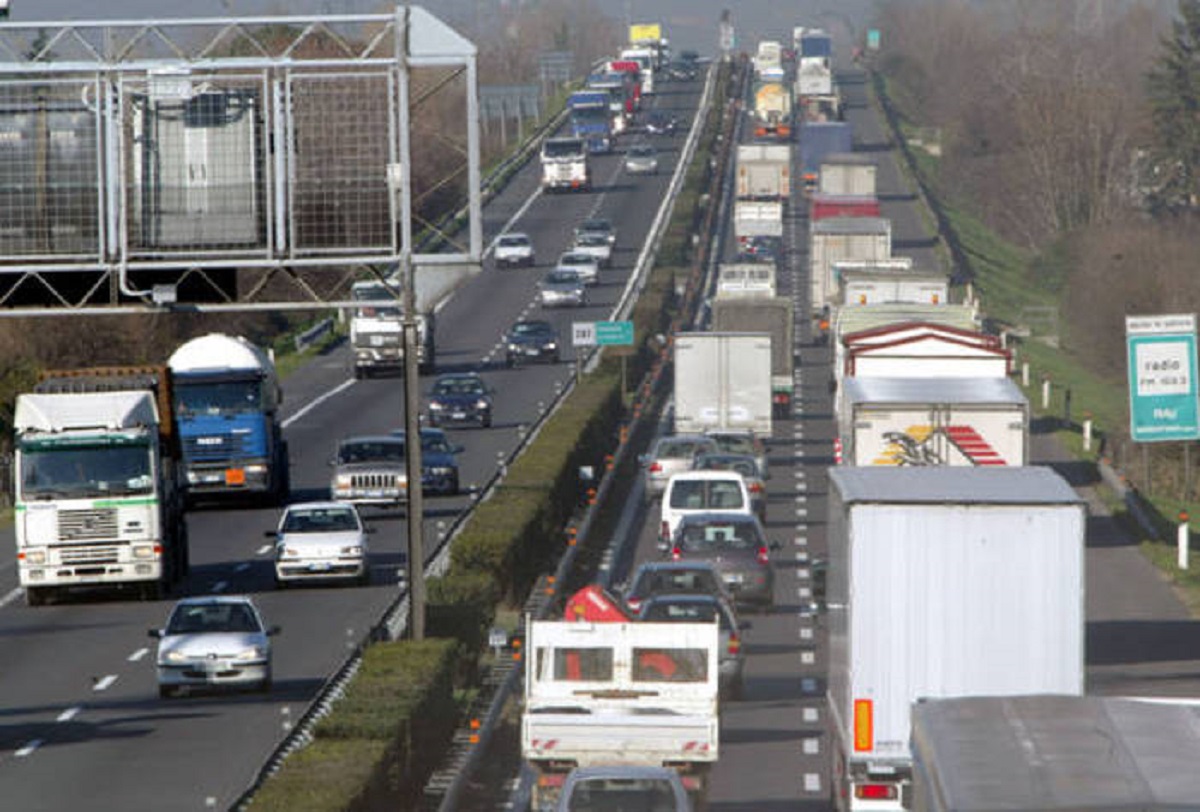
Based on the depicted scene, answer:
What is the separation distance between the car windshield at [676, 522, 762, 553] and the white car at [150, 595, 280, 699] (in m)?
9.01

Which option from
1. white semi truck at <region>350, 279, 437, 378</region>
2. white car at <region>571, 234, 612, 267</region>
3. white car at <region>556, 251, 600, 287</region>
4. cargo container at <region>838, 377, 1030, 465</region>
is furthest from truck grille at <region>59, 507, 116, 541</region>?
white car at <region>571, 234, 612, 267</region>

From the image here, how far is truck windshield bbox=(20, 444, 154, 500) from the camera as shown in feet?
130

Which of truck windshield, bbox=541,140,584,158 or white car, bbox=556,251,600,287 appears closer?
white car, bbox=556,251,600,287

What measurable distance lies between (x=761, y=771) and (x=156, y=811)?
634 centimetres

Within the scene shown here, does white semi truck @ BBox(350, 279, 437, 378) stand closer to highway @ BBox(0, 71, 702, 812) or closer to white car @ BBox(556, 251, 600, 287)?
highway @ BBox(0, 71, 702, 812)

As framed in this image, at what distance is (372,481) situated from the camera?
1957 inches

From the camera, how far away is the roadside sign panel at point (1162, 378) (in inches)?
1822

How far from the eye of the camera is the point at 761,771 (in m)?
27.0

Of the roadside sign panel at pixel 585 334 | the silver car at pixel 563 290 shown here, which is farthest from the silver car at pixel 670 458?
the silver car at pixel 563 290

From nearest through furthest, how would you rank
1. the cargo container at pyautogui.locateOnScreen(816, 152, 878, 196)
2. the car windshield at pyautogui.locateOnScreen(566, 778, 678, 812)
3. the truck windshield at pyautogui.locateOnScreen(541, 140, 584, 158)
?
the car windshield at pyautogui.locateOnScreen(566, 778, 678, 812)
the cargo container at pyautogui.locateOnScreen(816, 152, 878, 196)
the truck windshield at pyautogui.locateOnScreen(541, 140, 584, 158)

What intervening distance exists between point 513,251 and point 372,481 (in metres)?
56.1

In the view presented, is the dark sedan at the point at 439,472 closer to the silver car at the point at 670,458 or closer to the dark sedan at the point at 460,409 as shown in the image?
the silver car at the point at 670,458

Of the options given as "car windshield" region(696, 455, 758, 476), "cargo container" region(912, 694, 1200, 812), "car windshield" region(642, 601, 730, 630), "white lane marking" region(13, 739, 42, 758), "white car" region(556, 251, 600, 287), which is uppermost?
"white car" region(556, 251, 600, 287)

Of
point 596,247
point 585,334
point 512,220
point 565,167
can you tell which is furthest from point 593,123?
point 585,334
